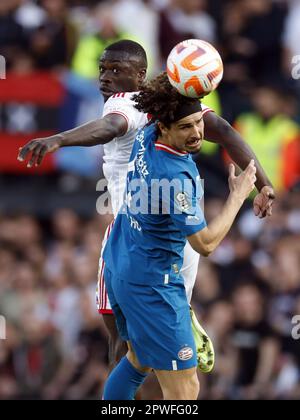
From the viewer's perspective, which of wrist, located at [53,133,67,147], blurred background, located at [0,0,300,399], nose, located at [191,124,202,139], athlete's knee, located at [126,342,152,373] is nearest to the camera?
wrist, located at [53,133,67,147]

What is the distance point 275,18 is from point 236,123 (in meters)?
1.67

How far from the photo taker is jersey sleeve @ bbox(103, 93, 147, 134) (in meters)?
7.24

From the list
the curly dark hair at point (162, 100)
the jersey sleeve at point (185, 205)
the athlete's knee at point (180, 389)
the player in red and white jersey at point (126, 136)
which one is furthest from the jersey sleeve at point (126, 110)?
the athlete's knee at point (180, 389)

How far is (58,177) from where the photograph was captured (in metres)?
13.9

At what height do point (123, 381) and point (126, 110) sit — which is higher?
point (126, 110)

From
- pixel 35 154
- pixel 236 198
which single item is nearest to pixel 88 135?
pixel 35 154

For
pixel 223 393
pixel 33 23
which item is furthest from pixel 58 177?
pixel 223 393

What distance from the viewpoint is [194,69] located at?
6691 mm

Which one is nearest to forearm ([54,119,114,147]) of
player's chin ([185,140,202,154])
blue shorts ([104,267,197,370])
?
player's chin ([185,140,202,154])

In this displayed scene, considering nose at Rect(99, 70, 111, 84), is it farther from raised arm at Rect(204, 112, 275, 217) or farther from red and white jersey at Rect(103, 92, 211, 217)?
raised arm at Rect(204, 112, 275, 217)

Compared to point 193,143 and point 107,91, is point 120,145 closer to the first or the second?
point 107,91

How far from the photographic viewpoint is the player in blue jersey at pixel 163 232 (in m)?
6.64

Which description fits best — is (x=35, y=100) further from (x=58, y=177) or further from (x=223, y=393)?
(x=223, y=393)

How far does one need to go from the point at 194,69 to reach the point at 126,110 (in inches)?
27.7
